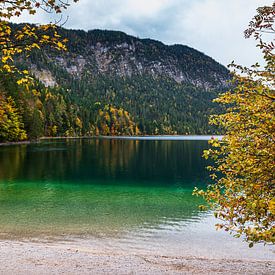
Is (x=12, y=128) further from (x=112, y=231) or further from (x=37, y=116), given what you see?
(x=112, y=231)

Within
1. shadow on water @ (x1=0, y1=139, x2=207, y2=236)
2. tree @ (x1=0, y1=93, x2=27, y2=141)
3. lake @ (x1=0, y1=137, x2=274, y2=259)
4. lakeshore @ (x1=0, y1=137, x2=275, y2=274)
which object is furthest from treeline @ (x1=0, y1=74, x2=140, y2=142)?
lakeshore @ (x1=0, y1=137, x2=275, y2=274)

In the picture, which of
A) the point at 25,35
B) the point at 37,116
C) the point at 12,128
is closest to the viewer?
the point at 25,35

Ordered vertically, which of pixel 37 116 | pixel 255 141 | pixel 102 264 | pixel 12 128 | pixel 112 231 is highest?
pixel 37 116

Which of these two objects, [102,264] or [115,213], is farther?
[115,213]

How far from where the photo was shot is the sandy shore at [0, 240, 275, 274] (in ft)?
36.7

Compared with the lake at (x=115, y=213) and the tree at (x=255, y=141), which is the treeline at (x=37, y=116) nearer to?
the lake at (x=115, y=213)

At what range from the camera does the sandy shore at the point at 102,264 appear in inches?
440

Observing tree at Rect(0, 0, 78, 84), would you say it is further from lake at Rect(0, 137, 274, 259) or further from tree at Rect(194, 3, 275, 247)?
lake at Rect(0, 137, 274, 259)

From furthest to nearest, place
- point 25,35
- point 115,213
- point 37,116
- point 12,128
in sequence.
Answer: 1. point 37,116
2. point 12,128
3. point 115,213
4. point 25,35

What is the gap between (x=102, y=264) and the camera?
1205 centimetres

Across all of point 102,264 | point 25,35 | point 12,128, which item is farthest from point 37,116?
point 25,35

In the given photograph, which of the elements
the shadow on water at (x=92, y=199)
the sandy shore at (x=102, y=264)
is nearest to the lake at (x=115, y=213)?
the shadow on water at (x=92, y=199)

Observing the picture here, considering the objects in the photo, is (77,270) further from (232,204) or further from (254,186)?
(254,186)

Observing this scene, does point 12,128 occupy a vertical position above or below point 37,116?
below
